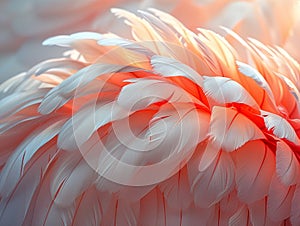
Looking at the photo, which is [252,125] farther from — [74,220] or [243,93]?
Result: [74,220]

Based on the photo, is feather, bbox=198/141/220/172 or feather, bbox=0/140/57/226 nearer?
feather, bbox=198/141/220/172

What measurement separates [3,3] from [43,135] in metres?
0.47

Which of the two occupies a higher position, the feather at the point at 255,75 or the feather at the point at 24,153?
the feather at the point at 255,75

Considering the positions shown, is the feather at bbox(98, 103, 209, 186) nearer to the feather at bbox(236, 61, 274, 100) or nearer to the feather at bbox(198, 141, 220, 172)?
the feather at bbox(198, 141, 220, 172)

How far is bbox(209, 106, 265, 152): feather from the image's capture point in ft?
5.47

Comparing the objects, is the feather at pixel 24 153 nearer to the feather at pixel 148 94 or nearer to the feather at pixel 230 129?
the feather at pixel 148 94

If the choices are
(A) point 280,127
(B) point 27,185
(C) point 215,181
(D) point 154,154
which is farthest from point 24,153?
(A) point 280,127

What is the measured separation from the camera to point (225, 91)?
1700 millimetres

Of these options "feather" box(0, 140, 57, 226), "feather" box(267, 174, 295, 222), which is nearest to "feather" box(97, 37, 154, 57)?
"feather" box(0, 140, 57, 226)

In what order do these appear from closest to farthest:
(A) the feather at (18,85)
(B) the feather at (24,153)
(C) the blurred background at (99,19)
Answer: (B) the feather at (24,153) → (A) the feather at (18,85) → (C) the blurred background at (99,19)

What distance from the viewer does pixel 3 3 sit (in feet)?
6.95

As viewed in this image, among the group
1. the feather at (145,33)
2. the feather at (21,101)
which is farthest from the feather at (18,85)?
the feather at (145,33)

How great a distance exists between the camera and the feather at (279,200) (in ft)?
5.60

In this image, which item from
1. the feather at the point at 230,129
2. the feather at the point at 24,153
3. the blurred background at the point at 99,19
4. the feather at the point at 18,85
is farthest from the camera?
the blurred background at the point at 99,19
